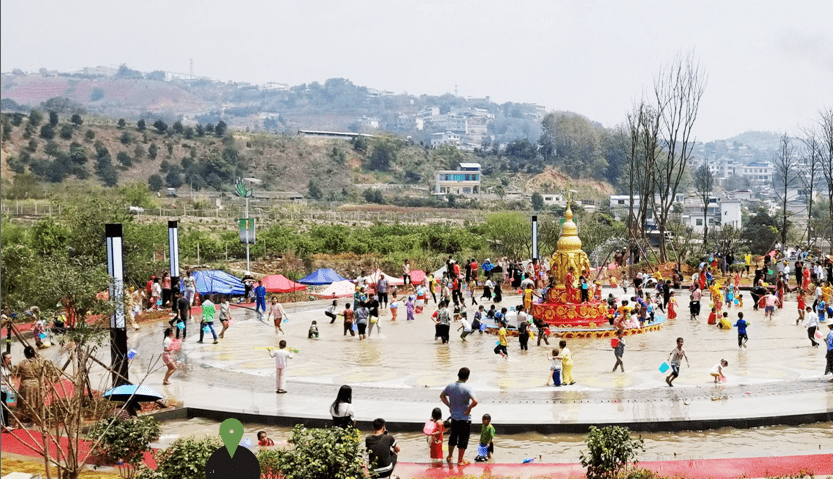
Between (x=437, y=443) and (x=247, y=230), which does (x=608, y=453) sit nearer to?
(x=437, y=443)

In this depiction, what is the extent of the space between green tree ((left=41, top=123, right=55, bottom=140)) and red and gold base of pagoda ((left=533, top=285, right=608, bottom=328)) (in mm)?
101300

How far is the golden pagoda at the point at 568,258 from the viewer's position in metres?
25.0

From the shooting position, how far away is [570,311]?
2469 cm

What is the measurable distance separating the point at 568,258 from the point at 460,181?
110289mm

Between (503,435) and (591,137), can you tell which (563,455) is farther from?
(591,137)

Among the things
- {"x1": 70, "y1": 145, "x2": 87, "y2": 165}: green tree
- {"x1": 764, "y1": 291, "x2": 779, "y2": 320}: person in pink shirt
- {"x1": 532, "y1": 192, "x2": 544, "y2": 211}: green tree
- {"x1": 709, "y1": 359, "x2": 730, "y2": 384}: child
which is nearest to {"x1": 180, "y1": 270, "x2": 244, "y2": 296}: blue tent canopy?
{"x1": 764, "y1": 291, "x2": 779, "y2": 320}: person in pink shirt

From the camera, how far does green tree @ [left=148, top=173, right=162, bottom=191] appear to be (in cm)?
11069

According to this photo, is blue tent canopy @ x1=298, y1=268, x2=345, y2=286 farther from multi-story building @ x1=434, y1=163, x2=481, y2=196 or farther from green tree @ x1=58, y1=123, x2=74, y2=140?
multi-story building @ x1=434, y1=163, x2=481, y2=196

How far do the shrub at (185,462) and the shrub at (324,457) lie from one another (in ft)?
2.69

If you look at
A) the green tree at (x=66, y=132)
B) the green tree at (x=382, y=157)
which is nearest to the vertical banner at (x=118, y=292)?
the green tree at (x=66, y=132)

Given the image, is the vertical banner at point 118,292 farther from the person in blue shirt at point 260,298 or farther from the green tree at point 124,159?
the green tree at point 124,159

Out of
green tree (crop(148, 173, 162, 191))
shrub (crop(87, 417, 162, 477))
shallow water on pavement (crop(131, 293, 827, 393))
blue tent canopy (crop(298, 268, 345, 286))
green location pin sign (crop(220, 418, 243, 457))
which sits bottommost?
shallow water on pavement (crop(131, 293, 827, 393))

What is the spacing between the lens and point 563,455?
12992 millimetres

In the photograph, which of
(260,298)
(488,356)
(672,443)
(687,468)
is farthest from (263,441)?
(260,298)
